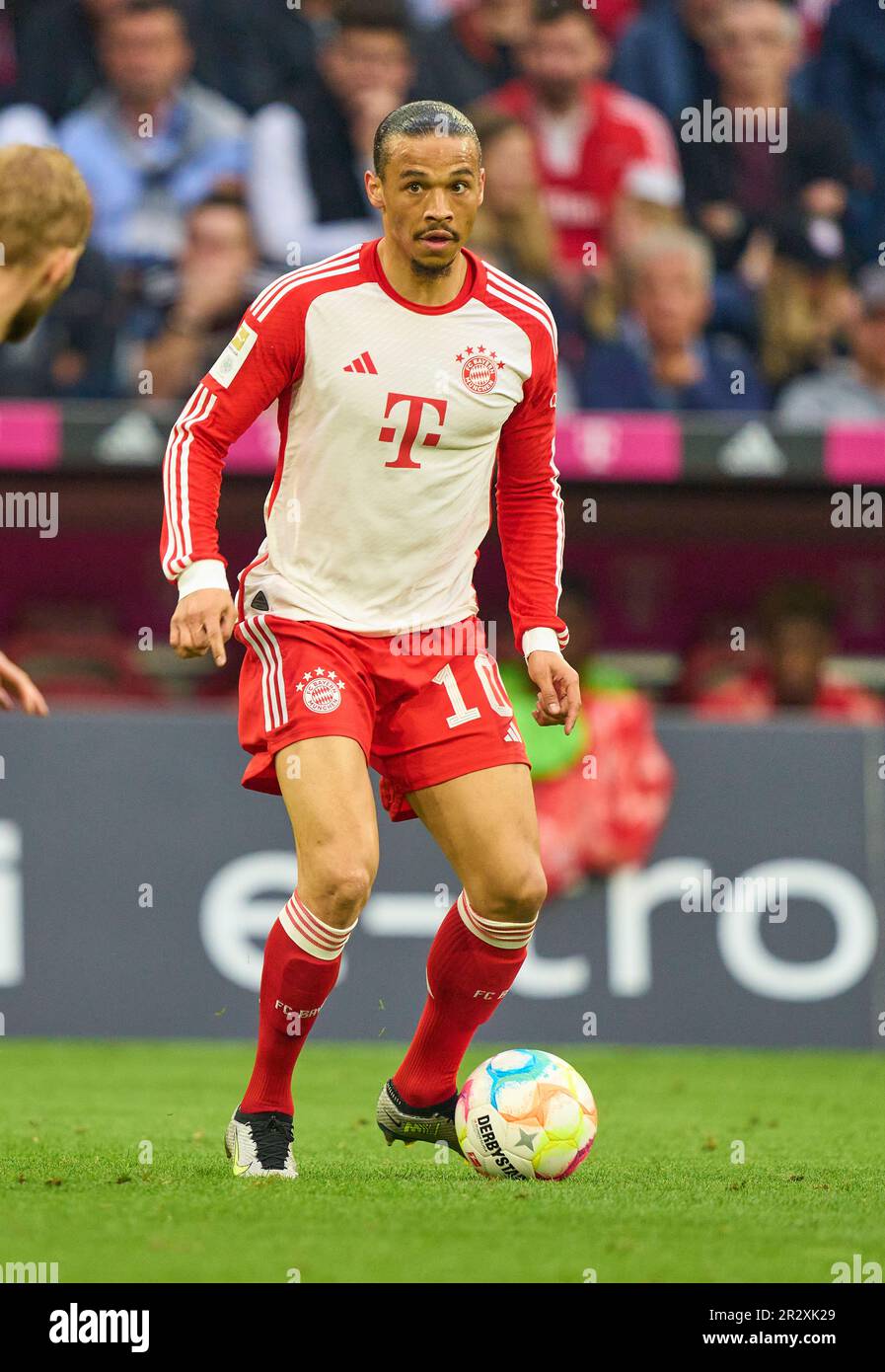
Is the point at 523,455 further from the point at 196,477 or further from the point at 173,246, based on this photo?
the point at 173,246

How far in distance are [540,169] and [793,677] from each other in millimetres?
3049

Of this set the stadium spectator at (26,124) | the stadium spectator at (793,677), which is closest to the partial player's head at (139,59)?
the stadium spectator at (26,124)

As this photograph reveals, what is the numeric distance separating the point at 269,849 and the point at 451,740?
3.86 meters

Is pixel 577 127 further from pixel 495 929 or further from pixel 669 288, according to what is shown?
pixel 495 929

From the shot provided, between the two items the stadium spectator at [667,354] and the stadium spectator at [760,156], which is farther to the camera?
the stadium spectator at [760,156]

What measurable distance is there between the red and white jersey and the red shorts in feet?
0.20

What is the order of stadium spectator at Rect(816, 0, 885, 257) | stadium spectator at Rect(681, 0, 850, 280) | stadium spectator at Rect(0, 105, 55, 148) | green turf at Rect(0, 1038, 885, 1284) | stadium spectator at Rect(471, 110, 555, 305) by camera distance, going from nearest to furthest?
green turf at Rect(0, 1038, 885, 1284) < stadium spectator at Rect(471, 110, 555, 305) < stadium spectator at Rect(0, 105, 55, 148) < stadium spectator at Rect(681, 0, 850, 280) < stadium spectator at Rect(816, 0, 885, 257)

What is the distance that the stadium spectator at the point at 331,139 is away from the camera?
1070cm

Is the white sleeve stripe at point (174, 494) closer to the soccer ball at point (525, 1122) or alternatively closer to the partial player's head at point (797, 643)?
the soccer ball at point (525, 1122)

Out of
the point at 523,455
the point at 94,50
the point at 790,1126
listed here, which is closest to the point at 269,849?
the point at 790,1126

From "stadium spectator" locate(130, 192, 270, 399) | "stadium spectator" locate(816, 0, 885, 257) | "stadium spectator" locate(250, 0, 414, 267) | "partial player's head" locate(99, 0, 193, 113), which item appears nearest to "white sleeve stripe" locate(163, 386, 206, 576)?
"stadium spectator" locate(130, 192, 270, 399)

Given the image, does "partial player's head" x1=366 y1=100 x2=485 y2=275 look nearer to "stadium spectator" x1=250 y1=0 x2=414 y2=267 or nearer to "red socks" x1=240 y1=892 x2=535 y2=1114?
"red socks" x1=240 y1=892 x2=535 y2=1114

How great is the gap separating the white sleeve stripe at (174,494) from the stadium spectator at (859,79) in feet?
25.0

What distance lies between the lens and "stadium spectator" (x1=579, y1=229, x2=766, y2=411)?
10312mm
